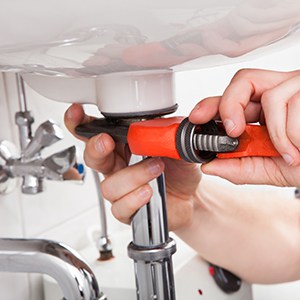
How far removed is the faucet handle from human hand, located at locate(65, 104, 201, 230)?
72 mm

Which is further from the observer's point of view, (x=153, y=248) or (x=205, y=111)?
(x=153, y=248)

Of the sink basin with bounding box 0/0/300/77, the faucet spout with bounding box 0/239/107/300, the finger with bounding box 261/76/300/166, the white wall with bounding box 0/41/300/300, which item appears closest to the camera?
the sink basin with bounding box 0/0/300/77

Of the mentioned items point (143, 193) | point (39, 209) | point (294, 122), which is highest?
point (294, 122)

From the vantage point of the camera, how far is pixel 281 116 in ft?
1.62

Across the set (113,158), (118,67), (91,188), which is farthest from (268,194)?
A: (118,67)

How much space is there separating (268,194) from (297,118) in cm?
63

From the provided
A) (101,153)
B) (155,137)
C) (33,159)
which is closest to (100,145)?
(101,153)

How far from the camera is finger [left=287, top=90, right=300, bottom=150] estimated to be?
0.48 m

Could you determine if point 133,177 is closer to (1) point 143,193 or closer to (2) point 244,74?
(1) point 143,193

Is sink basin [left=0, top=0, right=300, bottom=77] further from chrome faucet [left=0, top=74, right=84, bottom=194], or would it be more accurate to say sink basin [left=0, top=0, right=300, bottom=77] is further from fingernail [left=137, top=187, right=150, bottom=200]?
chrome faucet [left=0, top=74, right=84, bottom=194]

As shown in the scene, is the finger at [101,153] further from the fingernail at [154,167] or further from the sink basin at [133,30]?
the sink basin at [133,30]

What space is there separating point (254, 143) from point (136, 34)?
0.17 meters

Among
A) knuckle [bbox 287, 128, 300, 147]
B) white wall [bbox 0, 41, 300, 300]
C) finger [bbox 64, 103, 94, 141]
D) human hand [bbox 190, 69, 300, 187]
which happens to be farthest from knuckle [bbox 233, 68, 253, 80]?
white wall [bbox 0, 41, 300, 300]

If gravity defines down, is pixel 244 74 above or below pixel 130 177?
above
